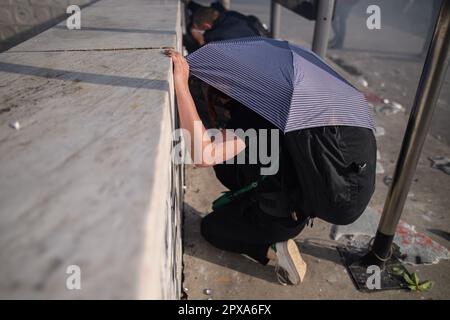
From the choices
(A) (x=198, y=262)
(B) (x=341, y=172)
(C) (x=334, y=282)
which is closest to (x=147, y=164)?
(B) (x=341, y=172)

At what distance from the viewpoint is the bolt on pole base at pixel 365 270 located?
2182 mm

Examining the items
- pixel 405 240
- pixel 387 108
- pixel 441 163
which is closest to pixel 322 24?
pixel 405 240

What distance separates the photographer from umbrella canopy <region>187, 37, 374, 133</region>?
5.44 feet

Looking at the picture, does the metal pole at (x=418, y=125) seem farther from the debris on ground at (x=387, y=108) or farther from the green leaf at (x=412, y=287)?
the debris on ground at (x=387, y=108)

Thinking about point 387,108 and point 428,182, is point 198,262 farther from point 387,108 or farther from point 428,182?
point 387,108

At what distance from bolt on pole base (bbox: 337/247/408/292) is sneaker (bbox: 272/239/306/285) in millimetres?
339

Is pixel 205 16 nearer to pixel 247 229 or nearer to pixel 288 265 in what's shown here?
pixel 247 229

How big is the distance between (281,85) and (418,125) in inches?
29.8

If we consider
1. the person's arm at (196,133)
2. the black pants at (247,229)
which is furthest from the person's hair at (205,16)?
the black pants at (247,229)

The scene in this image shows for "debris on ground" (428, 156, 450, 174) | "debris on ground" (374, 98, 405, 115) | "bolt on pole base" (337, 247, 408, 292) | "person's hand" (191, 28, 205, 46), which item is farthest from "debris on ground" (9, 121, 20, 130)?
"debris on ground" (374, 98, 405, 115)

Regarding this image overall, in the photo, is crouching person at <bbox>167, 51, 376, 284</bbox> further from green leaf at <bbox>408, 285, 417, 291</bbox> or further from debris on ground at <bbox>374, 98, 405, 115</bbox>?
debris on ground at <bbox>374, 98, 405, 115</bbox>

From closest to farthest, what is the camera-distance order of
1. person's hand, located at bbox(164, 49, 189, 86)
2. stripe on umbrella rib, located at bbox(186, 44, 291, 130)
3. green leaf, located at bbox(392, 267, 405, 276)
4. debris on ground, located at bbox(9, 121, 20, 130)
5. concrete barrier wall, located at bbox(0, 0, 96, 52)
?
debris on ground, located at bbox(9, 121, 20, 130) < stripe on umbrella rib, located at bbox(186, 44, 291, 130) < person's hand, located at bbox(164, 49, 189, 86) < green leaf, located at bbox(392, 267, 405, 276) < concrete barrier wall, located at bbox(0, 0, 96, 52)

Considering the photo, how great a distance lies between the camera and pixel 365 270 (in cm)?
228
